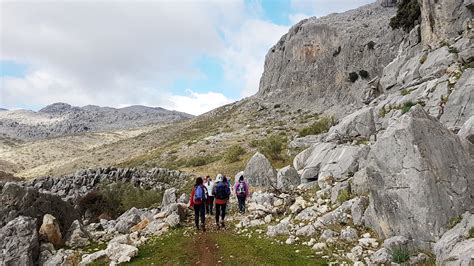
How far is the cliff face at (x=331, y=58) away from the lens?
7875 centimetres

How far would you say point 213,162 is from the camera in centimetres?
5606

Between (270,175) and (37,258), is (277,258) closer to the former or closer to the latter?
(37,258)

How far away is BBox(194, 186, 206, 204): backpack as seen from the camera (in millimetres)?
21000

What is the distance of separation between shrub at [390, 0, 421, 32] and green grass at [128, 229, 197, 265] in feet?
149

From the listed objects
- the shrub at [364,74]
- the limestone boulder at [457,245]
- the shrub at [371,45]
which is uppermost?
the shrub at [371,45]

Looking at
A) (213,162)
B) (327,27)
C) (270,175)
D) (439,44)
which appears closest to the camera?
(270,175)

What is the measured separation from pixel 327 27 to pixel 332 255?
86.3m

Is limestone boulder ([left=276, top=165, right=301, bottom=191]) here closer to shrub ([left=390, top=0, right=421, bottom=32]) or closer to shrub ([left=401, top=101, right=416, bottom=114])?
shrub ([left=401, top=101, right=416, bottom=114])

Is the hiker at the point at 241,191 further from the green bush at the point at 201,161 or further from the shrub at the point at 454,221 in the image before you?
the green bush at the point at 201,161

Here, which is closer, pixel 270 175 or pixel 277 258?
pixel 277 258

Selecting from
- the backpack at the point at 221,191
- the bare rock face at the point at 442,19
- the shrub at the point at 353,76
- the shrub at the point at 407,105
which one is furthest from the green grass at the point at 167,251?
the shrub at the point at 353,76

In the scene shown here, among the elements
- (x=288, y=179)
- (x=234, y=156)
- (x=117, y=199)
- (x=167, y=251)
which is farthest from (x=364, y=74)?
(x=167, y=251)

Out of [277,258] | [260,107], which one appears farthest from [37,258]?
[260,107]

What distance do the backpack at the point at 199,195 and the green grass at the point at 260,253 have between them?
2583 millimetres
